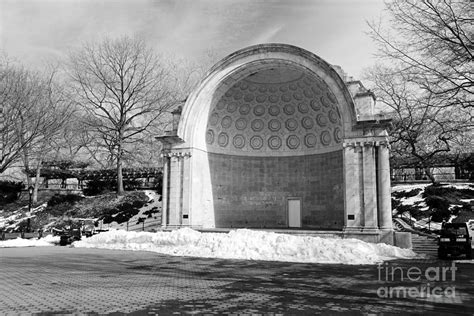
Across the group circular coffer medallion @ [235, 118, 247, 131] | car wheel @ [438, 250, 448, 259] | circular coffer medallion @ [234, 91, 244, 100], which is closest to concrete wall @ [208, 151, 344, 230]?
circular coffer medallion @ [235, 118, 247, 131]

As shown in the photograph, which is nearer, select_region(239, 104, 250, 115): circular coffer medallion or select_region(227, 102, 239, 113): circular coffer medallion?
select_region(227, 102, 239, 113): circular coffer medallion

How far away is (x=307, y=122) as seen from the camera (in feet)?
77.3

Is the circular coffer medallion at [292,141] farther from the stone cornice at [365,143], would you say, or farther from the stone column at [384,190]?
the stone column at [384,190]

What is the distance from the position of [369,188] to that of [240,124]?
9.82 m

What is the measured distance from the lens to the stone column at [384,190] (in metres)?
17.2

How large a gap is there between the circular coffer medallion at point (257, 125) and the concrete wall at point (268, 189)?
195 centimetres

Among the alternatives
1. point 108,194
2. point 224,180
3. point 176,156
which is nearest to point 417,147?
point 224,180

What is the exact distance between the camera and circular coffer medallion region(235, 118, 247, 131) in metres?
24.3

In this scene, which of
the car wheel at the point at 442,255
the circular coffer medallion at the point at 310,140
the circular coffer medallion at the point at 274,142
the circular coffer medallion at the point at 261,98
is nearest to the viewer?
the car wheel at the point at 442,255

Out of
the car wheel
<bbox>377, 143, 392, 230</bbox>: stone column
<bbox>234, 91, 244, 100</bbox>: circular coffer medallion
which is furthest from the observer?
<bbox>234, 91, 244, 100</bbox>: circular coffer medallion

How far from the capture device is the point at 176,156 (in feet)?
71.7

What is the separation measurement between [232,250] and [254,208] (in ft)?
31.3

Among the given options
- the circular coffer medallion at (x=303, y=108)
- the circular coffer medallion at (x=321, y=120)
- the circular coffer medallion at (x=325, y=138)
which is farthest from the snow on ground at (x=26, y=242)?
the circular coffer medallion at (x=321, y=120)

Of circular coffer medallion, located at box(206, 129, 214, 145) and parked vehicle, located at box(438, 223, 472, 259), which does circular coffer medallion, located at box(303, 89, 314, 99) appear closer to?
circular coffer medallion, located at box(206, 129, 214, 145)
